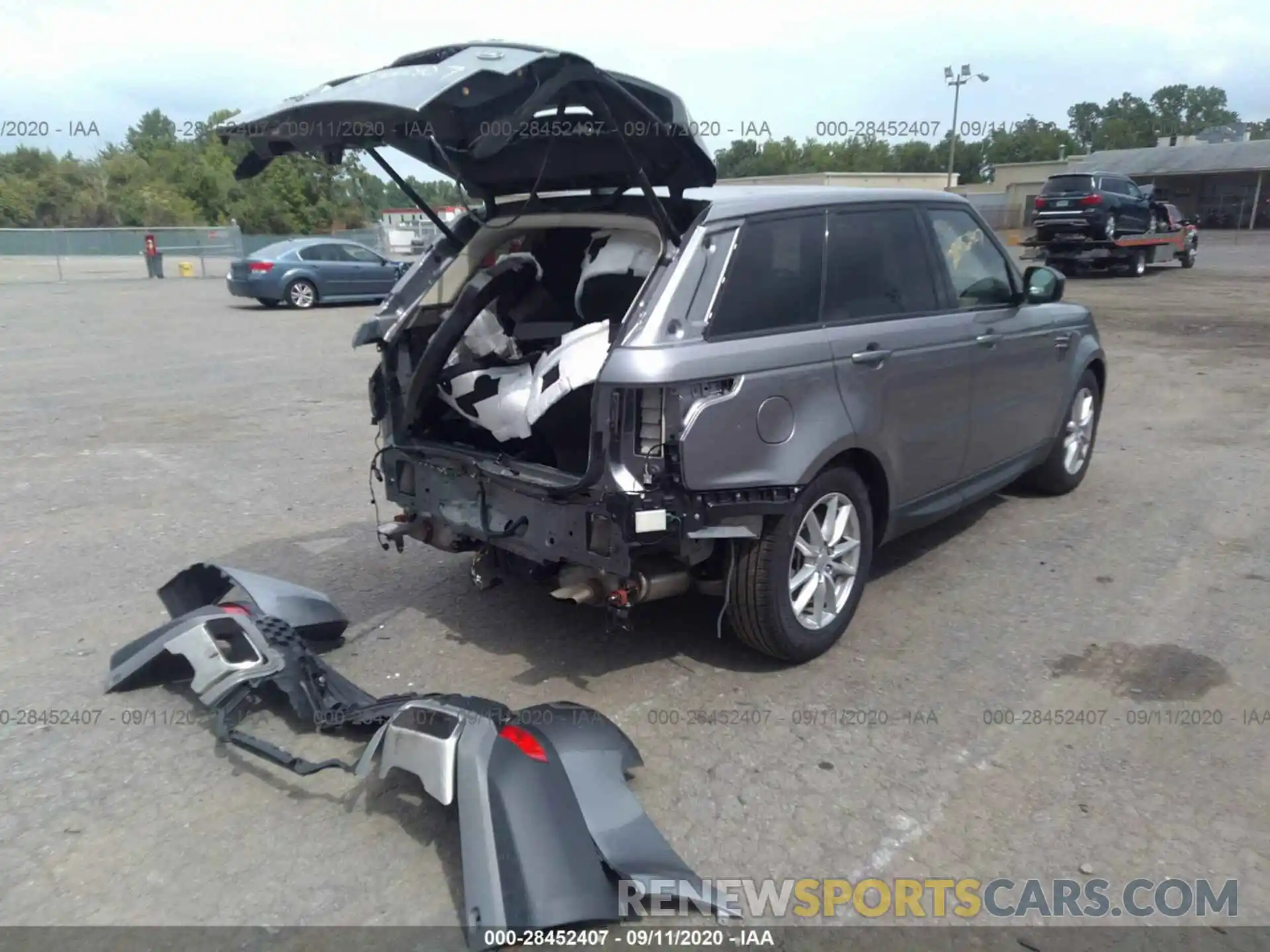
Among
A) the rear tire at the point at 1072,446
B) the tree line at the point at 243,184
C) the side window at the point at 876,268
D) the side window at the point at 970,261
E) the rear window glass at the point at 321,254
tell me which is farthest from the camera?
the tree line at the point at 243,184

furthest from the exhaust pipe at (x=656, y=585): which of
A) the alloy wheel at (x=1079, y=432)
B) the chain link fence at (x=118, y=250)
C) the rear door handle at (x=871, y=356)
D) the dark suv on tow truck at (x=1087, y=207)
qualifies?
the chain link fence at (x=118, y=250)

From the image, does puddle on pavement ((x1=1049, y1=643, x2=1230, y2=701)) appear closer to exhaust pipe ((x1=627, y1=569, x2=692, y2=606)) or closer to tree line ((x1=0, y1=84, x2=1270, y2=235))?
exhaust pipe ((x1=627, y1=569, x2=692, y2=606))

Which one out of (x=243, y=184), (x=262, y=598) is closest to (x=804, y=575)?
(x=262, y=598)

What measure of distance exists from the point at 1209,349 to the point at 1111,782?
39.7 feet

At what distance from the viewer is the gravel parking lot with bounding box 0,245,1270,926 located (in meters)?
3.08

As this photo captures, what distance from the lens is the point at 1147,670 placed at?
429cm

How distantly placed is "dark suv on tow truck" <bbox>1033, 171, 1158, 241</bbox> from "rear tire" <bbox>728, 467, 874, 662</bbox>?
886 inches

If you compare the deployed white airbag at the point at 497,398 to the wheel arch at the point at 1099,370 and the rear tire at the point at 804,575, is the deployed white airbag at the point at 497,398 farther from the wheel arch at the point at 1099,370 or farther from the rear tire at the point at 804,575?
the wheel arch at the point at 1099,370

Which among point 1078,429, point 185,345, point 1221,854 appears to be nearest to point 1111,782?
point 1221,854

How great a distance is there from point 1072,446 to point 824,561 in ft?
10.2

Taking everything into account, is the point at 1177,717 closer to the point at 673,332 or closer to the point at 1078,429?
the point at 673,332

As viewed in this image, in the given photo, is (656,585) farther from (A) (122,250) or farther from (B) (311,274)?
(A) (122,250)

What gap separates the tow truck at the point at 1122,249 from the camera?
2473 cm

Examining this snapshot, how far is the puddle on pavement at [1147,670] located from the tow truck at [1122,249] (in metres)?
22.5
